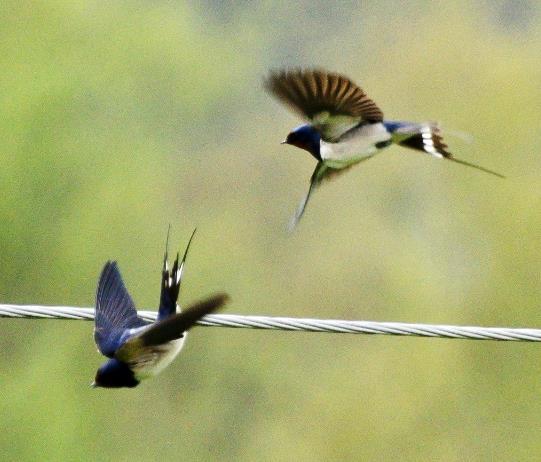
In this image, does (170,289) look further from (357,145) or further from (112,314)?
(357,145)

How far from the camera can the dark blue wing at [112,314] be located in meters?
2.76

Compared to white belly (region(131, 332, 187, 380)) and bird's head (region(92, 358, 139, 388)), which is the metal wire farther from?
bird's head (region(92, 358, 139, 388))

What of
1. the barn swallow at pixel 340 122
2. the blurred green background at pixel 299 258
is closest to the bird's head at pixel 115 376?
the barn swallow at pixel 340 122

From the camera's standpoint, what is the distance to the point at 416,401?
1148 cm

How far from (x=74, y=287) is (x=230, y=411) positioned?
69.4 inches

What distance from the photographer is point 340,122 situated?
2510 millimetres

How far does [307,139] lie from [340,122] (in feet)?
0.39

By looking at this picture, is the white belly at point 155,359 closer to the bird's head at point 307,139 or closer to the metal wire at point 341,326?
the metal wire at point 341,326

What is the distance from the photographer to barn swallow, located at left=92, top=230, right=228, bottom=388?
102 inches

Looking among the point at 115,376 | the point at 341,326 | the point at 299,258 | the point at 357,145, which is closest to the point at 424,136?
the point at 357,145

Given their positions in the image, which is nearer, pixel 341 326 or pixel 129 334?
pixel 341 326

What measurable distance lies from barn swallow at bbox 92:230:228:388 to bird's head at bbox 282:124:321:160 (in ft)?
0.90

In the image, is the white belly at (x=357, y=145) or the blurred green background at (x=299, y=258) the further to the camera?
the blurred green background at (x=299, y=258)

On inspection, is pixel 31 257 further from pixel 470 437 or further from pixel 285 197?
pixel 470 437
